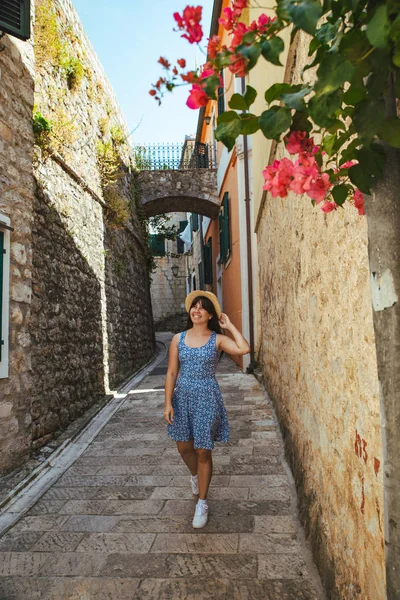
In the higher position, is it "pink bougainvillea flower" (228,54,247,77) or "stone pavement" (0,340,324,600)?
"pink bougainvillea flower" (228,54,247,77)

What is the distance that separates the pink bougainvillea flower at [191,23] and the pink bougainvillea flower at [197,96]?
0.10 m

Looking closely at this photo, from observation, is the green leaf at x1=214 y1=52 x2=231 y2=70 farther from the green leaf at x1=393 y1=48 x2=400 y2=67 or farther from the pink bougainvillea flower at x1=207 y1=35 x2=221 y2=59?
the green leaf at x1=393 y1=48 x2=400 y2=67

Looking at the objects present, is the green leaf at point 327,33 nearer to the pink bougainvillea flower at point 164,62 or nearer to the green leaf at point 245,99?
the green leaf at point 245,99

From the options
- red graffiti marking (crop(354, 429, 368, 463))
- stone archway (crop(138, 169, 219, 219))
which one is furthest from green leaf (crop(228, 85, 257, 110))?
stone archway (crop(138, 169, 219, 219))

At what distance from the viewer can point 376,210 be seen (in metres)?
1.28

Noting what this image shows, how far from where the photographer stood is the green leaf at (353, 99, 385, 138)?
1097 millimetres

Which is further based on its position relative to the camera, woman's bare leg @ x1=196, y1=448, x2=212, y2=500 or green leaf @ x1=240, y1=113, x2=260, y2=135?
woman's bare leg @ x1=196, y1=448, x2=212, y2=500

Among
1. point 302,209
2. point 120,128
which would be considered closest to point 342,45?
point 302,209

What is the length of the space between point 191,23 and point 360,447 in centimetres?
159

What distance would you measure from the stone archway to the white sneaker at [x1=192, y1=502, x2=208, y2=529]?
1074cm

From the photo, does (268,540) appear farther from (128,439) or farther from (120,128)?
(120,128)

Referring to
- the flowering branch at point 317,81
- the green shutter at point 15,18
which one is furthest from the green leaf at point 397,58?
the green shutter at point 15,18

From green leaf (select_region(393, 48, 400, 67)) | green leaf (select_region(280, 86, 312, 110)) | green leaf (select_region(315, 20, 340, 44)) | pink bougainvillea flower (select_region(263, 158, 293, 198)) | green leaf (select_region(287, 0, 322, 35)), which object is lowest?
pink bougainvillea flower (select_region(263, 158, 293, 198))

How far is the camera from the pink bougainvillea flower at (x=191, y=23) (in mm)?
1165
